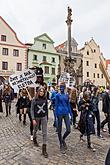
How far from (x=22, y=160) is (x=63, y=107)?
73.7 inches

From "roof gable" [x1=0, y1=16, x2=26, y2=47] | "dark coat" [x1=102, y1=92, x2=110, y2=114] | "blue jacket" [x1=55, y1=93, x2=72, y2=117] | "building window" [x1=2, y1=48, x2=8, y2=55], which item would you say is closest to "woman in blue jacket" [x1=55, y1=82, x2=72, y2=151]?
"blue jacket" [x1=55, y1=93, x2=72, y2=117]

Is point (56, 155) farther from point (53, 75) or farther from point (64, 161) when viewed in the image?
point (53, 75)

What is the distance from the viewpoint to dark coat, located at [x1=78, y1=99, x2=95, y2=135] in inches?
315

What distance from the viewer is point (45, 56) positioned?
52594mm

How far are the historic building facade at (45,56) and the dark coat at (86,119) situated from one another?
139 feet

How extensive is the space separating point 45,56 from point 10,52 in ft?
23.5

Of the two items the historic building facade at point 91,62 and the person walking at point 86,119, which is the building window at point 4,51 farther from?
the person walking at point 86,119

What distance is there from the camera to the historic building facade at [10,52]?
4678cm

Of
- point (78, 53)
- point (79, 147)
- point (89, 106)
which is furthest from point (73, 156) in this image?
point (78, 53)

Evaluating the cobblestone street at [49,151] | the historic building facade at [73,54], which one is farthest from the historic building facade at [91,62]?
the cobblestone street at [49,151]

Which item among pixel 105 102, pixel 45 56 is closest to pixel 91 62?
pixel 45 56

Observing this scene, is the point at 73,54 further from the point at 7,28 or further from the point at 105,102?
the point at 105,102

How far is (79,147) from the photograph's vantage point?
8.01 meters

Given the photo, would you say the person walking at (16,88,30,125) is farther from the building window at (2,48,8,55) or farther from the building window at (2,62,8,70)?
the building window at (2,48,8,55)
